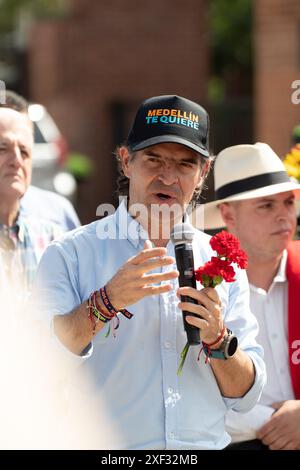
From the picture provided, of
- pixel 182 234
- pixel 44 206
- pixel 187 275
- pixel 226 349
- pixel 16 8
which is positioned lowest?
pixel 226 349

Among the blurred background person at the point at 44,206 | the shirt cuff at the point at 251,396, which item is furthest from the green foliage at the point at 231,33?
the shirt cuff at the point at 251,396

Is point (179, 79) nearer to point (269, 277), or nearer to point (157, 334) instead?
point (269, 277)

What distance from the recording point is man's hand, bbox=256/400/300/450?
13.3ft

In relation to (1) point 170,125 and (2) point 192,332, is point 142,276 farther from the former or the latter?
(1) point 170,125

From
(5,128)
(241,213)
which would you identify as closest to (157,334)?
(241,213)

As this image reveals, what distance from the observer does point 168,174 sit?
3.23m

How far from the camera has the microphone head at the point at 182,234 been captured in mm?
2996

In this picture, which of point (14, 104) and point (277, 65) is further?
point (277, 65)

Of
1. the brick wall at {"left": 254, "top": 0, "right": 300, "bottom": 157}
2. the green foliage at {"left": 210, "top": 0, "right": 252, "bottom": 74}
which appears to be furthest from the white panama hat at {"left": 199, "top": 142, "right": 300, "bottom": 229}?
the green foliage at {"left": 210, "top": 0, "right": 252, "bottom": 74}

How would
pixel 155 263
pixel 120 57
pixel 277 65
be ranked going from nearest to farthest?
1. pixel 155 263
2. pixel 277 65
3. pixel 120 57

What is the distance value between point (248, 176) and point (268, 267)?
17.9 inches

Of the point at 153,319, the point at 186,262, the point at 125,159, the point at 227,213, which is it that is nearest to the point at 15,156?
the point at 227,213

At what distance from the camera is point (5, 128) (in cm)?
461

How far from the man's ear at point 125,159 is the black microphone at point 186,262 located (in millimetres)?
456
